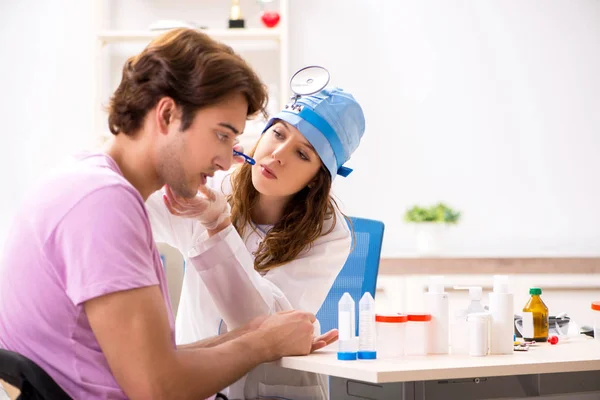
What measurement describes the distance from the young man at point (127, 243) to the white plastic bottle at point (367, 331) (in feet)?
0.81

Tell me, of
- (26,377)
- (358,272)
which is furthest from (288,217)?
(26,377)

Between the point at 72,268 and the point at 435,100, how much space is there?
377cm

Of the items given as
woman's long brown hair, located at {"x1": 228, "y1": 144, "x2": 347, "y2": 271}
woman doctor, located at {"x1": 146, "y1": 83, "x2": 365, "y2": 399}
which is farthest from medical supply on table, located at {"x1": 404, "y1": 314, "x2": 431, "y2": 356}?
woman's long brown hair, located at {"x1": 228, "y1": 144, "x2": 347, "y2": 271}

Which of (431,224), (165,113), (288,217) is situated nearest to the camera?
(165,113)

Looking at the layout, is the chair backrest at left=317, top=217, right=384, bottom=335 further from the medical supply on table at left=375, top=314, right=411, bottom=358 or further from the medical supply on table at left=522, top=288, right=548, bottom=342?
the medical supply on table at left=375, top=314, right=411, bottom=358

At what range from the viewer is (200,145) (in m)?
1.59

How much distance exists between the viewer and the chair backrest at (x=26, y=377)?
1294 mm

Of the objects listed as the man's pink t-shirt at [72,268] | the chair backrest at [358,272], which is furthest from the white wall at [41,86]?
the man's pink t-shirt at [72,268]

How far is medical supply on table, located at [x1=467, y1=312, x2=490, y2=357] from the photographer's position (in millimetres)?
1834

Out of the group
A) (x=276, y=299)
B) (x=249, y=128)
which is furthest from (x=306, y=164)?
(x=249, y=128)

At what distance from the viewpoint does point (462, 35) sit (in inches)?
193

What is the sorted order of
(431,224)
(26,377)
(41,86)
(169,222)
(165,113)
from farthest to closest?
1. (41,86)
2. (431,224)
3. (169,222)
4. (165,113)
5. (26,377)

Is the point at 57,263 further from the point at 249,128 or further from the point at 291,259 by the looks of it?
the point at 249,128

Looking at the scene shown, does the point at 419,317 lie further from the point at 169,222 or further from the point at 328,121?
the point at 169,222
